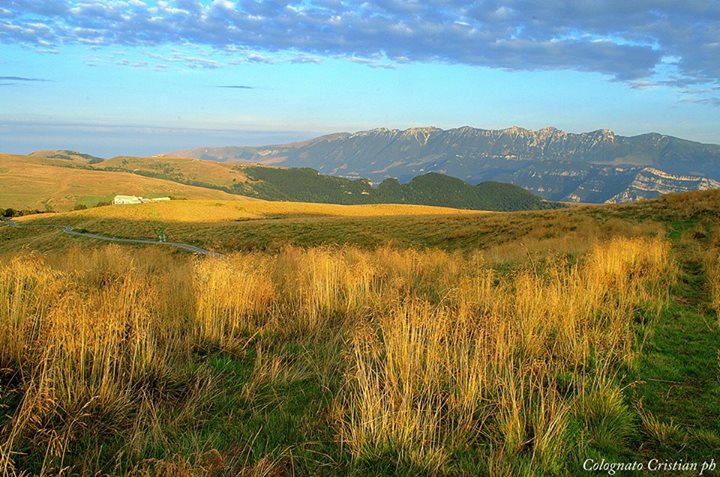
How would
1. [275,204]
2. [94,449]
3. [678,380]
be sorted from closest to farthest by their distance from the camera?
[94,449], [678,380], [275,204]

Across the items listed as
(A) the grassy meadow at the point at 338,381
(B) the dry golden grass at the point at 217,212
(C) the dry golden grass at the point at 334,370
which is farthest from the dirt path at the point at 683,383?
(B) the dry golden grass at the point at 217,212

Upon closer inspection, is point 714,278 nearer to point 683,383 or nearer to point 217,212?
point 683,383

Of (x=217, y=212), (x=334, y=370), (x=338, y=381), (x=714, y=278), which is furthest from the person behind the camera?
(x=217, y=212)

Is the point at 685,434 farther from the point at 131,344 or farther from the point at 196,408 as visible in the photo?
the point at 131,344

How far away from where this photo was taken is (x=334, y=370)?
5891 millimetres

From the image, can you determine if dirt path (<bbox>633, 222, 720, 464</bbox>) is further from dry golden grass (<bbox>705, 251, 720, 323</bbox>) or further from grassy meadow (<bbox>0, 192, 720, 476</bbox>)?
dry golden grass (<bbox>705, 251, 720, 323</bbox>)

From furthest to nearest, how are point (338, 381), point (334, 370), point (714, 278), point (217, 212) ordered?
point (217, 212), point (714, 278), point (334, 370), point (338, 381)

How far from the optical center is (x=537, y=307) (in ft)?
24.2

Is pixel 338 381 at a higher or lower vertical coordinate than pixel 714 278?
lower

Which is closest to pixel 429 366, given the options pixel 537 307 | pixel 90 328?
pixel 537 307

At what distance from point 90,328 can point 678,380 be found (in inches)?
278

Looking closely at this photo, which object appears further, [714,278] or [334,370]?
[714,278]

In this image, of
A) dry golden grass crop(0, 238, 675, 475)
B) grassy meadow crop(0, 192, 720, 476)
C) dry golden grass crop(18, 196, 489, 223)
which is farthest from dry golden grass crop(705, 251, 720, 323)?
dry golden grass crop(18, 196, 489, 223)

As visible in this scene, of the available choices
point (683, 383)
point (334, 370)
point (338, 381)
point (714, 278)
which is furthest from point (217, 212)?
point (683, 383)
